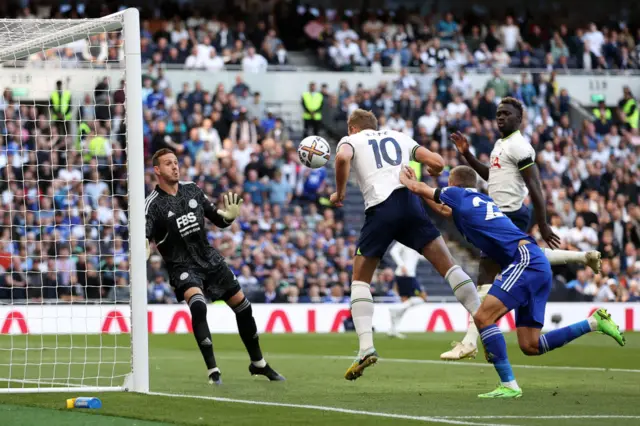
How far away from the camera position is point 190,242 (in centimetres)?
1158

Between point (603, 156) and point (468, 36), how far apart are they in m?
6.57

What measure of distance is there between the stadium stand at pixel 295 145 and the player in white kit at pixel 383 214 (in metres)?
11.3

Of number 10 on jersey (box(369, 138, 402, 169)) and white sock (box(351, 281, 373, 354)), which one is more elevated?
number 10 on jersey (box(369, 138, 402, 169))

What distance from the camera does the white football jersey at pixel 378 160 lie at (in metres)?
11.0

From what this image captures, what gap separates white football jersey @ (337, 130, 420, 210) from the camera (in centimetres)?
1098

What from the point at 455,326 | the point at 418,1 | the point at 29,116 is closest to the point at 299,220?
the point at 455,326

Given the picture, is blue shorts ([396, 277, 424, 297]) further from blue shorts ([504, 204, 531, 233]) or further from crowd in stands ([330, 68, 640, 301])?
blue shorts ([504, 204, 531, 233])

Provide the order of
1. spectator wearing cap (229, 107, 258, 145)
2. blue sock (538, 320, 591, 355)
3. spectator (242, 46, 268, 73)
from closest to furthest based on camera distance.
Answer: blue sock (538, 320, 591, 355) → spectator wearing cap (229, 107, 258, 145) → spectator (242, 46, 268, 73)

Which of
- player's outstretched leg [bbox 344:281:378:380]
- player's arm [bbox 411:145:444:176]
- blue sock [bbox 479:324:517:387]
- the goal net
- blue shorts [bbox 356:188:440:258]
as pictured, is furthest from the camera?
blue shorts [bbox 356:188:440:258]

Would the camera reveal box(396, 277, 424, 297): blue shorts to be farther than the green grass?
Yes

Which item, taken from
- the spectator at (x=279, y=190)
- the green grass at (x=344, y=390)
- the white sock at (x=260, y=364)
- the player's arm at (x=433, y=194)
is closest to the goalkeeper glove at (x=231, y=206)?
the white sock at (x=260, y=364)

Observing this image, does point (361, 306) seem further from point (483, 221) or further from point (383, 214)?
point (483, 221)

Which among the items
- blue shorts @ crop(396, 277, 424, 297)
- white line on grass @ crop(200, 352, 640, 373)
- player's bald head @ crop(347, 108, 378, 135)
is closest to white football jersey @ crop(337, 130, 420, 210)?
player's bald head @ crop(347, 108, 378, 135)

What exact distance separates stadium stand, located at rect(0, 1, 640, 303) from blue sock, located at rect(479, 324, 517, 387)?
13124 millimetres
